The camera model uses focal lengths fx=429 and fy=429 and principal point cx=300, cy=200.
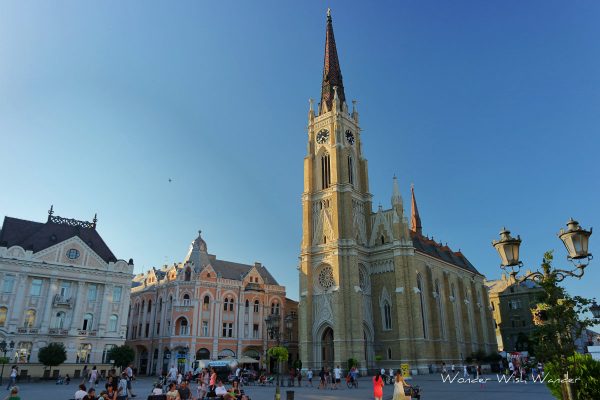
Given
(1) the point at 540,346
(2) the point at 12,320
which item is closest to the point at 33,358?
(2) the point at 12,320

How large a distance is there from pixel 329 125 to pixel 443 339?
32836mm

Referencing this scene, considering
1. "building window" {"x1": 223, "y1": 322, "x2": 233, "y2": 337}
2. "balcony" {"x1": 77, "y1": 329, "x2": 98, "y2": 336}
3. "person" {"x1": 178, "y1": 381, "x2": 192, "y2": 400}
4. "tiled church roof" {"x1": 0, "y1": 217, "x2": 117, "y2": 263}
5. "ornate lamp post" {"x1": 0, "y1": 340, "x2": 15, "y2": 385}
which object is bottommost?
"person" {"x1": 178, "y1": 381, "x2": 192, "y2": 400}

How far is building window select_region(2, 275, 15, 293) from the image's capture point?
149 feet

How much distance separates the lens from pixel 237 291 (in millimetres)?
63281

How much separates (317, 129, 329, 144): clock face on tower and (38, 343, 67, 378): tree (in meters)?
40.2

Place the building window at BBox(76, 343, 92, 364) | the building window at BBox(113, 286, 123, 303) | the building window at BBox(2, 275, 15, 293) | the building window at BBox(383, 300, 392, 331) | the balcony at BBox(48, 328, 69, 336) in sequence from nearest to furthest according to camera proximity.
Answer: the building window at BBox(2, 275, 15, 293) → the balcony at BBox(48, 328, 69, 336) → the building window at BBox(76, 343, 92, 364) → the building window at BBox(113, 286, 123, 303) → the building window at BBox(383, 300, 392, 331)

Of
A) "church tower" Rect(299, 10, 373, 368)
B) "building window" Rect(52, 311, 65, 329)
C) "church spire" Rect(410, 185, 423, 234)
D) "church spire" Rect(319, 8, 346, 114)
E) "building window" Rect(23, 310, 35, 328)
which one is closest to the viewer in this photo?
"building window" Rect(23, 310, 35, 328)

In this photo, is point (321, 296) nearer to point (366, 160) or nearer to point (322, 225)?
point (322, 225)

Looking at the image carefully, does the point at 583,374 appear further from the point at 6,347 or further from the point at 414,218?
the point at 414,218

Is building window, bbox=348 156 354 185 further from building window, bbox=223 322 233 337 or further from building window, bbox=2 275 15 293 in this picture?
building window, bbox=2 275 15 293

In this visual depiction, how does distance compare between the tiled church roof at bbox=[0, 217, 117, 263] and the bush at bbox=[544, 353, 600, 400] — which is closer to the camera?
the bush at bbox=[544, 353, 600, 400]

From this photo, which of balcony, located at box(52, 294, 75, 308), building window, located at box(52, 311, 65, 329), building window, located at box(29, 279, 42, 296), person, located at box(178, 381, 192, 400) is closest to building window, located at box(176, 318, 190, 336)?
balcony, located at box(52, 294, 75, 308)

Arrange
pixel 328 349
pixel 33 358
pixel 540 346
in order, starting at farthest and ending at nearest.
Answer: pixel 328 349
pixel 33 358
pixel 540 346

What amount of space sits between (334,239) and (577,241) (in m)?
44.8
